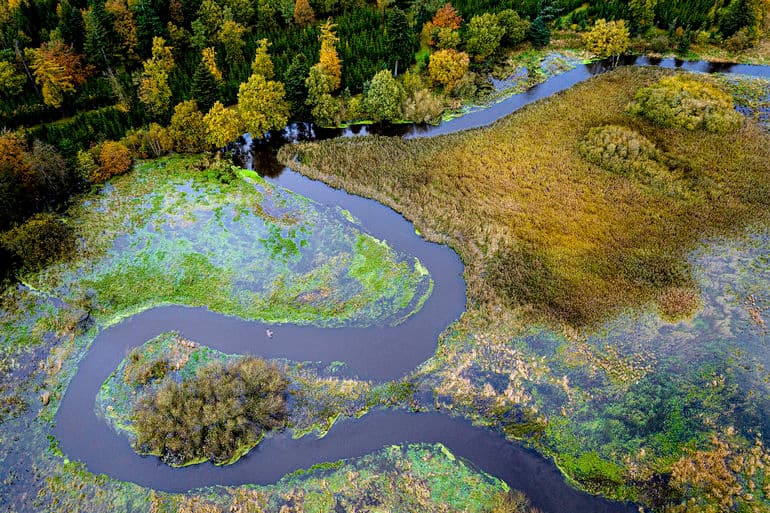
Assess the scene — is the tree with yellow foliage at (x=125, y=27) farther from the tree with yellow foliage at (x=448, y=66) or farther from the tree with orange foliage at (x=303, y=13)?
the tree with yellow foliage at (x=448, y=66)

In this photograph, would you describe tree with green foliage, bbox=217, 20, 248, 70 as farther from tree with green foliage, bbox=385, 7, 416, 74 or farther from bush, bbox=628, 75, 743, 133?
bush, bbox=628, 75, 743, 133

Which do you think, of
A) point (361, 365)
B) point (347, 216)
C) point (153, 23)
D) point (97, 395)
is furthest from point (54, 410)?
point (153, 23)

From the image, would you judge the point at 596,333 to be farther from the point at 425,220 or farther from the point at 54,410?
the point at 54,410

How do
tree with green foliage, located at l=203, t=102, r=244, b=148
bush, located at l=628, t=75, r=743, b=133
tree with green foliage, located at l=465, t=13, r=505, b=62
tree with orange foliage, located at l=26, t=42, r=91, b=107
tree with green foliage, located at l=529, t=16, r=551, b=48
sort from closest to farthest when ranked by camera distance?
tree with green foliage, located at l=203, t=102, r=244, b=148
tree with orange foliage, located at l=26, t=42, r=91, b=107
bush, located at l=628, t=75, r=743, b=133
tree with green foliage, located at l=465, t=13, r=505, b=62
tree with green foliage, located at l=529, t=16, r=551, b=48

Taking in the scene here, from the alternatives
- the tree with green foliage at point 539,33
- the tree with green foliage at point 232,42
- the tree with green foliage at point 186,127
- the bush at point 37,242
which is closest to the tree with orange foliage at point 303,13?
the tree with green foliage at point 232,42

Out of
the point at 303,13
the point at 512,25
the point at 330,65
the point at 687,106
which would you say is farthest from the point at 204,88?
the point at 687,106

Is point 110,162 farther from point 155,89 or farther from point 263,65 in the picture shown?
point 263,65

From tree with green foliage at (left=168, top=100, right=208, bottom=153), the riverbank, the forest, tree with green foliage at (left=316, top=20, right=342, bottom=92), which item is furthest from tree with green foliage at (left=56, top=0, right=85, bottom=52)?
the riverbank
